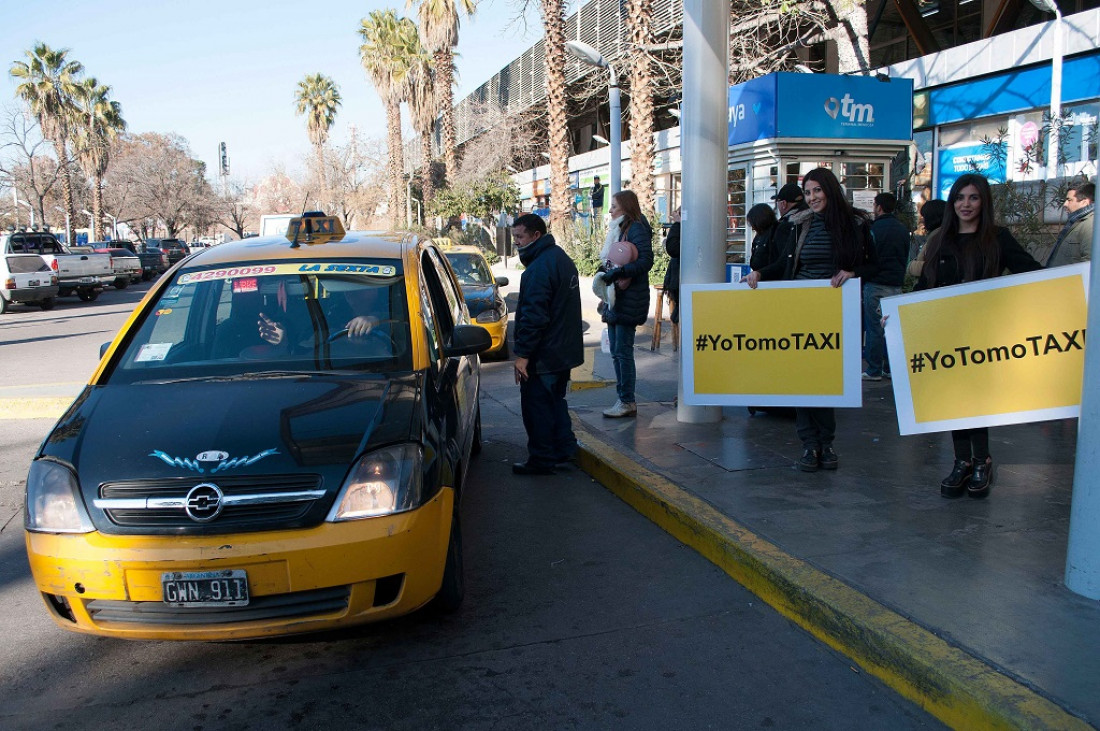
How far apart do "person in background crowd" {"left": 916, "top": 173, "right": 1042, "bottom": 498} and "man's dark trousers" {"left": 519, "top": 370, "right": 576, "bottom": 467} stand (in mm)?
2502

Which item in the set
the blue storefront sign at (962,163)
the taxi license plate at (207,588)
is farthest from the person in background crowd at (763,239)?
the blue storefront sign at (962,163)

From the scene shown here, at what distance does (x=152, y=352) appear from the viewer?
179 inches

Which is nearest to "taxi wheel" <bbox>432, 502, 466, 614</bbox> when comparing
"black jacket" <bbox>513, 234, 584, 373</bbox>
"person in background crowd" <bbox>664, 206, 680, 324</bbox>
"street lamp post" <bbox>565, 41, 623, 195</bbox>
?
"black jacket" <bbox>513, 234, 584, 373</bbox>

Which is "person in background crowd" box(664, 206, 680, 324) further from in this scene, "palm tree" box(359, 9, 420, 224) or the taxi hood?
"palm tree" box(359, 9, 420, 224)

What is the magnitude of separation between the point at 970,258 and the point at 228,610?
13.8ft

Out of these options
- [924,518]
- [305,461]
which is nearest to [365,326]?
[305,461]

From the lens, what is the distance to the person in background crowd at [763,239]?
269 inches

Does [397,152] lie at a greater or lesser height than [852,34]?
greater

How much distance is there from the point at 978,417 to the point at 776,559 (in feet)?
4.98

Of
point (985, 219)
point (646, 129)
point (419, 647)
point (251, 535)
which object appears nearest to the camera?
point (251, 535)

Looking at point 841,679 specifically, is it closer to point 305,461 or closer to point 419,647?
point 419,647

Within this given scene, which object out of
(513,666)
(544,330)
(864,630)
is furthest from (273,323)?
(864,630)

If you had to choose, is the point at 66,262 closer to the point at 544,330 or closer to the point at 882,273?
the point at 544,330

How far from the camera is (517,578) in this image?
4578 millimetres
